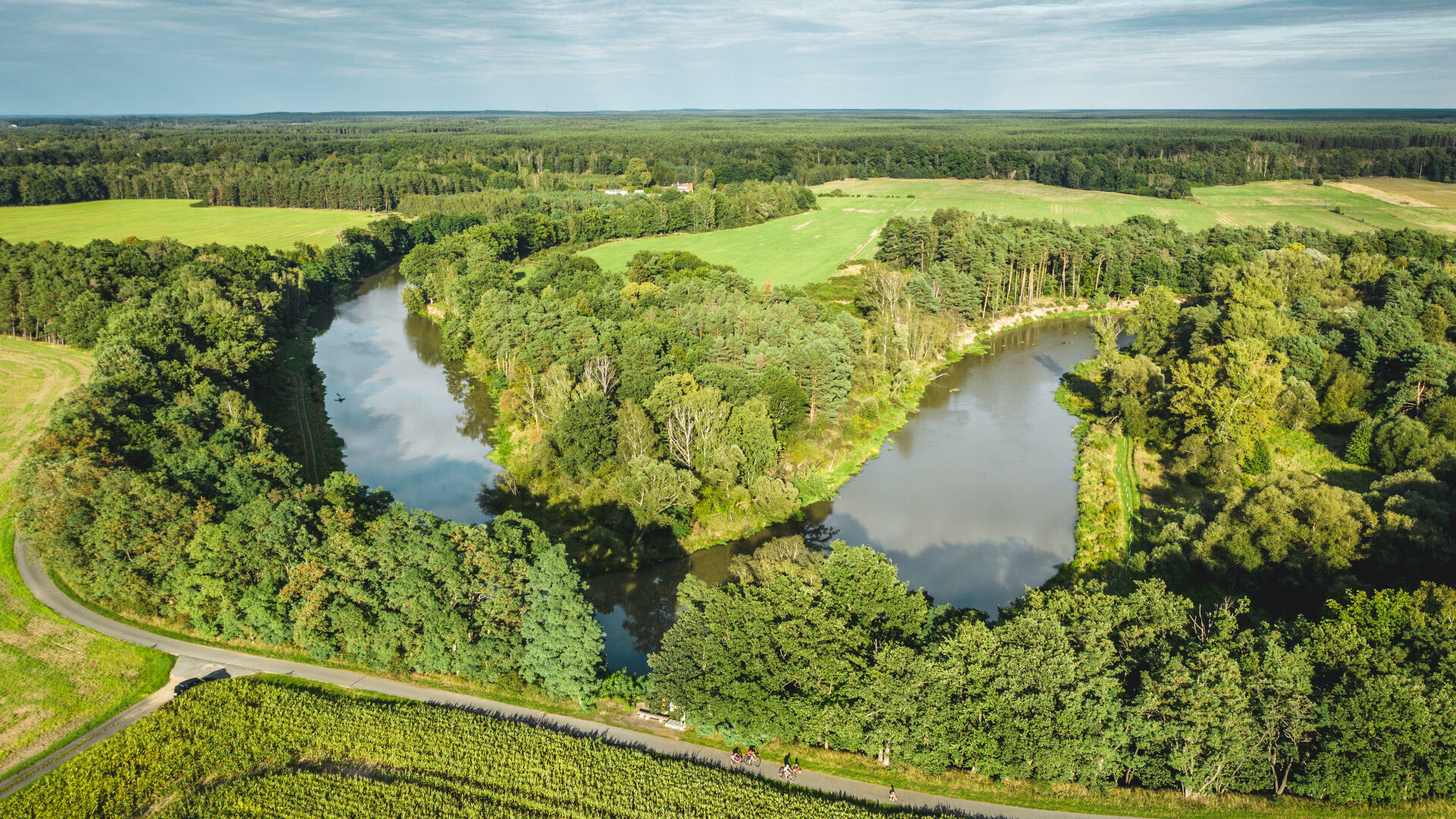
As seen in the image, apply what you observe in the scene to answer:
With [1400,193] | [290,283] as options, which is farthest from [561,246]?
[1400,193]

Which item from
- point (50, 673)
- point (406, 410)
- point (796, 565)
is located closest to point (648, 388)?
point (796, 565)

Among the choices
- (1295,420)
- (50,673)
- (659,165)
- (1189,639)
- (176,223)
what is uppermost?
(659,165)

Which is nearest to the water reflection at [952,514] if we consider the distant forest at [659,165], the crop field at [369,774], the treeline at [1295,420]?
the treeline at [1295,420]

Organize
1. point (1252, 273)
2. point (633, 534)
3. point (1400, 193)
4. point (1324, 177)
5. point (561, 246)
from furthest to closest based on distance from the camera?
point (1324, 177)
point (1400, 193)
point (561, 246)
point (1252, 273)
point (633, 534)

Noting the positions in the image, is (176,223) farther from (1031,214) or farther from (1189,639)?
(1189,639)

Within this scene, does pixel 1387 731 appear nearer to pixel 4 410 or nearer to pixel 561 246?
pixel 4 410

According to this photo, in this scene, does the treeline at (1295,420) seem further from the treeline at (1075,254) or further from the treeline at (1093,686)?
the treeline at (1075,254)

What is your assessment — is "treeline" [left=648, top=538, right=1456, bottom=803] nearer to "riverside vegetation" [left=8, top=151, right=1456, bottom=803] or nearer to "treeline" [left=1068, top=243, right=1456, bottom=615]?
"riverside vegetation" [left=8, top=151, right=1456, bottom=803]
